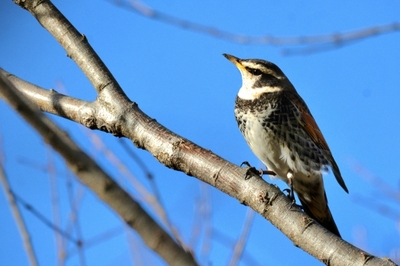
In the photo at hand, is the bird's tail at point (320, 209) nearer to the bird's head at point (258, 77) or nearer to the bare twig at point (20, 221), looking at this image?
the bird's head at point (258, 77)

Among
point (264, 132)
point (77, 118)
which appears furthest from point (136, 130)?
point (264, 132)

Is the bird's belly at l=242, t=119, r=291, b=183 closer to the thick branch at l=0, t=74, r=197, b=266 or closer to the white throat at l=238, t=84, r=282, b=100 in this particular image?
the white throat at l=238, t=84, r=282, b=100

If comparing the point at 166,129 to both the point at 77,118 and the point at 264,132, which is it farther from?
the point at 264,132

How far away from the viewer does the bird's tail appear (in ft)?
18.0

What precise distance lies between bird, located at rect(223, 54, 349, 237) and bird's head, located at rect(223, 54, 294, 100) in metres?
0.01

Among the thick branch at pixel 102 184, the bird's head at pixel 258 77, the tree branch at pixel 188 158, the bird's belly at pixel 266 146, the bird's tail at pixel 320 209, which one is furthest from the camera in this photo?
the bird's head at pixel 258 77

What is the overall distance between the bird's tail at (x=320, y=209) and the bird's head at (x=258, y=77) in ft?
3.61

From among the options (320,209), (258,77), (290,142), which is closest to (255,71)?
(258,77)

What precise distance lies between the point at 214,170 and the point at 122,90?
2.98ft

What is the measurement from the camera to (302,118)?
18.4 ft

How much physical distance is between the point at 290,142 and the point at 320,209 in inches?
28.6

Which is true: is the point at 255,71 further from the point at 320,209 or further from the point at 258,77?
the point at 320,209

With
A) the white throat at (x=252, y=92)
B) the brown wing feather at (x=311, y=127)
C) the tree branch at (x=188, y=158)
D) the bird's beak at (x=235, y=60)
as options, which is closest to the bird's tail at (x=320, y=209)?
the brown wing feather at (x=311, y=127)

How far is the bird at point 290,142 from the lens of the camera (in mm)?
5371
